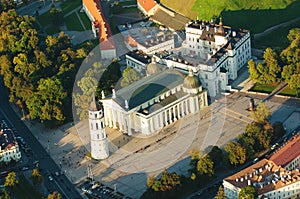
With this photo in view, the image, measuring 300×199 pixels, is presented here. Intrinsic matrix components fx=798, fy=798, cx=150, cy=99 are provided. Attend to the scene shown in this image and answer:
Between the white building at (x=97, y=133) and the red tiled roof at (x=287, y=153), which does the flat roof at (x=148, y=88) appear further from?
the red tiled roof at (x=287, y=153)

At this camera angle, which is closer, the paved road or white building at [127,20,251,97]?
the paved road

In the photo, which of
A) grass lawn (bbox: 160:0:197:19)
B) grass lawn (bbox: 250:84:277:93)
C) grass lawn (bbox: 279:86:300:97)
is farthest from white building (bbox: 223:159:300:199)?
grass lawn (bbox: 160:0:197:19)

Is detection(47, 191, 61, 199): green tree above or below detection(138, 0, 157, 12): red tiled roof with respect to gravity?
below

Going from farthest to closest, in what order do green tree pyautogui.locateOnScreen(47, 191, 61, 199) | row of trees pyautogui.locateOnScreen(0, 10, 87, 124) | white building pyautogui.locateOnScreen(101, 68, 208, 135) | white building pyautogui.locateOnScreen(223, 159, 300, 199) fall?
1. row of trees pyautogui.locateOnScreen(0, 10, 87, 124)
2. white building pyautogui.locateOnScreen(101, 68, 208, 135)
3. green tree pyautogui.locateOnScreen(47, 191, 61, 199)
4. white building pyautogui.locateOnScreen(223, 159, 300, 199)

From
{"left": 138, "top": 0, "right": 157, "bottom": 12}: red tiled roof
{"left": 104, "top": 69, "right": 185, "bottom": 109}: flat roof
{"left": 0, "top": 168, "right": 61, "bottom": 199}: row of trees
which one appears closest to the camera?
{"left": 0, "top": 168, "right": 61, "bottom": 199}: row of trees

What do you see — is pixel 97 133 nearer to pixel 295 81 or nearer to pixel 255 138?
pixel 255 138

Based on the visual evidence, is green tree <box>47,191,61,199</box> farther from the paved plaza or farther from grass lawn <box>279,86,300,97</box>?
grass lawn <box>279,86,300,97</box>

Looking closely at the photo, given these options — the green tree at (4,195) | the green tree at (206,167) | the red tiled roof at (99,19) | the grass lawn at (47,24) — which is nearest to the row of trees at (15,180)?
the green tree at (4,195)
